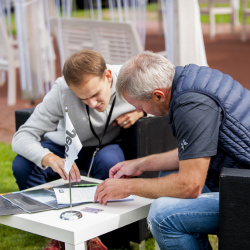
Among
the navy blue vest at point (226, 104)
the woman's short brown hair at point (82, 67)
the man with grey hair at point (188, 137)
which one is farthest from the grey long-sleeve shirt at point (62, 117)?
the navy blue vest at point (226, 104)

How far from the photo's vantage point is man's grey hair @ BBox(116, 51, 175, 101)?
249 centimetres

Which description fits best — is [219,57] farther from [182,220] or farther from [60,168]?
[182,220]

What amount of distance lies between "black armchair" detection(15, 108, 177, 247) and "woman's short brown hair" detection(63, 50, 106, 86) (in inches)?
20.5

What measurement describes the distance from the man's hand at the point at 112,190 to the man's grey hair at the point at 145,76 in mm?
419

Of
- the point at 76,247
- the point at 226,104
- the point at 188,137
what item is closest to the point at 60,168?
the point at 76,247

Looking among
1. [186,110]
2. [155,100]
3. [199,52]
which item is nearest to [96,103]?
[155,100]

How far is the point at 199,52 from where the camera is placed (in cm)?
543

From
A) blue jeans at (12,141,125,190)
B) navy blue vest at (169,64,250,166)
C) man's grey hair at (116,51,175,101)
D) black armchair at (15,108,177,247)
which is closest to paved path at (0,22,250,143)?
blue jeans at (12,141,125,190)

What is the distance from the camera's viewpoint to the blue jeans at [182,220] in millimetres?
2500

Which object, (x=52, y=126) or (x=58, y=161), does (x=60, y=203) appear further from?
(x=52, y=126)

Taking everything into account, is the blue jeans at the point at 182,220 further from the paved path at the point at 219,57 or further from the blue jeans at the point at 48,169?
the paved path at the point at 219,57

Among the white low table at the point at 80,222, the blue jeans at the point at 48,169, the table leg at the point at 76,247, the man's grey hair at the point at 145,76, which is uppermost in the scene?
the man's grey hair at the point at 145,76

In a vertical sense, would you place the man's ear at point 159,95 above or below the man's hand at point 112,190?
above

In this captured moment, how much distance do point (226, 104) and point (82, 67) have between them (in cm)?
93
